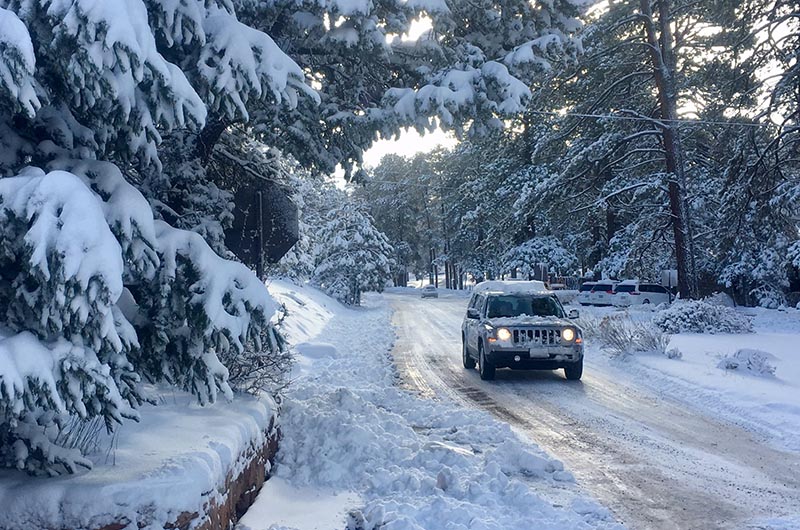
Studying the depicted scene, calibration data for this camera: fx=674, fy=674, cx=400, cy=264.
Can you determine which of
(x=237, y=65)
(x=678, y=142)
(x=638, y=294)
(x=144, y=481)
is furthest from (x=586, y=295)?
(x=144, y=481)

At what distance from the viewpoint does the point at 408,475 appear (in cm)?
636

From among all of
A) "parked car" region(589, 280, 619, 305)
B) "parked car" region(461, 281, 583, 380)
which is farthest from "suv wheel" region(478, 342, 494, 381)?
"parked car" region(589, 280, 619, 305)

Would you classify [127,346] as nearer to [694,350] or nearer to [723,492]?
[723,492]

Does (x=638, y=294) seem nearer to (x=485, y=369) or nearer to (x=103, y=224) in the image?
(x=485, y=369)

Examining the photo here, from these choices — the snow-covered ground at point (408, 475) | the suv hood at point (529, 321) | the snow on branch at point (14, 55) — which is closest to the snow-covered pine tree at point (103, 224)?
the snow on branch at point (14, 55)

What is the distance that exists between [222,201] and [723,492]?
5.82 meters

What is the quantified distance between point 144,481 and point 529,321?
10219 mm

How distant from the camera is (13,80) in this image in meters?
3.40

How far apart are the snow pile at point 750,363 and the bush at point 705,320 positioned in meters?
6.67

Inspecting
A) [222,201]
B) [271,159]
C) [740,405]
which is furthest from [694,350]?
[222,201]

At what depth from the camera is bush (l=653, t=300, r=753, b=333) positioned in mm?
19594

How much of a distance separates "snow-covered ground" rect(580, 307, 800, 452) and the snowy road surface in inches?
14.2

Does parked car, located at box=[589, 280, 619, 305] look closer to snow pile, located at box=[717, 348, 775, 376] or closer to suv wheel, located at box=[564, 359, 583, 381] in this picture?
snow pile, located at box=[717, 348, 775, 376]

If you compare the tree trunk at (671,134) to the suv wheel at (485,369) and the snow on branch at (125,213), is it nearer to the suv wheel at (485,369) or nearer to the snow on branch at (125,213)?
the suv wheel at (485,369)
